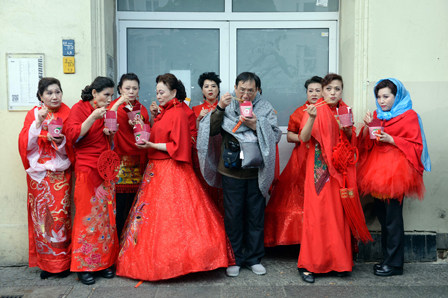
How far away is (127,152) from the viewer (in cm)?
400

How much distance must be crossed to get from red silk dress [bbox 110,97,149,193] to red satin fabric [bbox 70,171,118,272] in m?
0.47

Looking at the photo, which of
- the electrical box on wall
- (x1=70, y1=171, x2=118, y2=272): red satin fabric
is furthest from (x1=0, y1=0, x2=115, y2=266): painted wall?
(x1=70, y1=171, x2=118, y2=272): red satin fabric

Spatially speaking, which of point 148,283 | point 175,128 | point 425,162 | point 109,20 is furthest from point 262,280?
point 109,20

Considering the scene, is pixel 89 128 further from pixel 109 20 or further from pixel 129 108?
pixel 109 20

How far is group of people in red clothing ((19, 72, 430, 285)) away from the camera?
3516 mm

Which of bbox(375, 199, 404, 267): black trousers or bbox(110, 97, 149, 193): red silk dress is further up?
bbox(110, 97, 149, 193): red silk dress

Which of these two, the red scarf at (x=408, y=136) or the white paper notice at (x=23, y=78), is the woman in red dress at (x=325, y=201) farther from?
the white paper notice at (x=23, y=78)

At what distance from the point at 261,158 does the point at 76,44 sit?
7.59ft

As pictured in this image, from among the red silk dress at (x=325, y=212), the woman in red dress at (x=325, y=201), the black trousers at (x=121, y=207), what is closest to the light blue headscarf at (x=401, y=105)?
the woman in red dress at (x=325, y=201)

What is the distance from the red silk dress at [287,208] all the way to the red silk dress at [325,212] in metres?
0.39

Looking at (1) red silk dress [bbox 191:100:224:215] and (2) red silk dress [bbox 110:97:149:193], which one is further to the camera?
(1) red silk dress [bbox 191:100:224:215]

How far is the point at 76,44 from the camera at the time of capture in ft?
13.5

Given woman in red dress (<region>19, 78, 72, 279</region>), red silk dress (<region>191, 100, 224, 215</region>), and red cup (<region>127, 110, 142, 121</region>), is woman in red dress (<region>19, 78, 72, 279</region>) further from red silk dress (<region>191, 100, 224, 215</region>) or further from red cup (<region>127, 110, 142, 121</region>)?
red silk dress (<region>191, 100, 224, 215</region>)

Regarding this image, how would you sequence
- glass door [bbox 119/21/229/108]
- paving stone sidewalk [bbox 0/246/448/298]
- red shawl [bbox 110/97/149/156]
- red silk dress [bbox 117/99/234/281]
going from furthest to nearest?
glass door [bbox 119/21/229/108] → red shawl [bbox 110/97/149/156] → red silk dress [bbox 117/99/234/281] → paving stone sidewalk [bbox 0/246/448/298]
